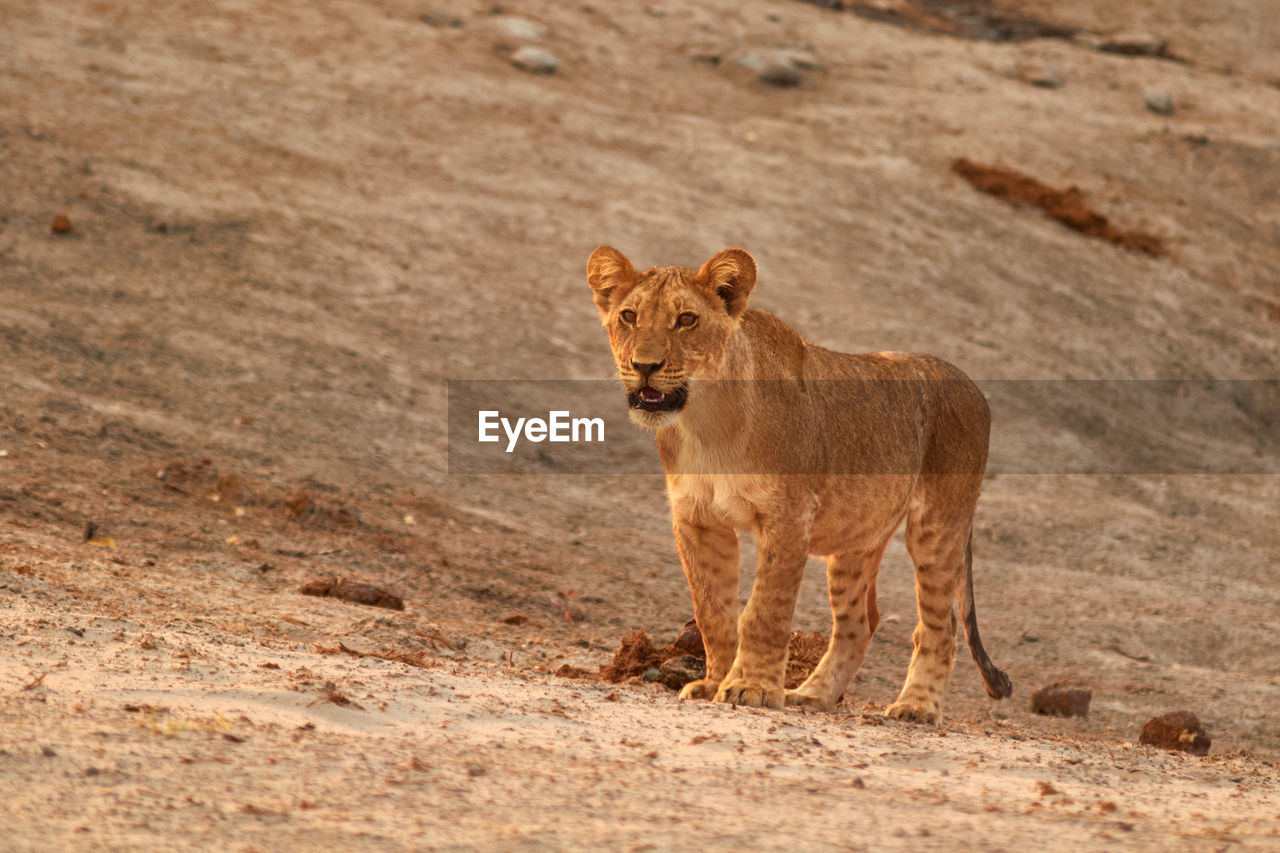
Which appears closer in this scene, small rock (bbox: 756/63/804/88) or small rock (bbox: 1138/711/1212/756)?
small rock (bbox: 1138/711/1212/756)

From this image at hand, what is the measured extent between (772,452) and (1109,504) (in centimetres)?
901

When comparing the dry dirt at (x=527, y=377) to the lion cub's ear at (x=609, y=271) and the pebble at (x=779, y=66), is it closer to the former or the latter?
the pebble at (x=779, y=66)

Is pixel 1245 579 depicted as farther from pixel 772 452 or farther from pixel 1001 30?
pixel 1001 30

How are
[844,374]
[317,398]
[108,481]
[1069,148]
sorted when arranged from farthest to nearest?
[1069,148] → [317,398] → [108,481] → [844,374]

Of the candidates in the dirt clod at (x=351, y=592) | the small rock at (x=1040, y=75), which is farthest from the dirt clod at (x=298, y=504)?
the small rock at (x=1040, y=75)

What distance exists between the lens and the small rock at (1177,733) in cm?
768

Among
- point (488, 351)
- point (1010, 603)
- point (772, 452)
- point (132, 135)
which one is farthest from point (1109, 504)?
point (132, 135)

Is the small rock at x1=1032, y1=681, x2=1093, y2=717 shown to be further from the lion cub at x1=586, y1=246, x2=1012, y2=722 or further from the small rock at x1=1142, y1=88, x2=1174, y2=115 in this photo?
the small rock at x1=1142, y1=88, x2=1174, y2=115

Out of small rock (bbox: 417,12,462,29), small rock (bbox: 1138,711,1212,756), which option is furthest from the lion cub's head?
small rock (bbox: 417,12,462,29)

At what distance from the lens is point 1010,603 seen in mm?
11016

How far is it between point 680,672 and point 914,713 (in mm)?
1127

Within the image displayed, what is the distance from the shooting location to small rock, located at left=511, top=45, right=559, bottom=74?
2242 centimetres

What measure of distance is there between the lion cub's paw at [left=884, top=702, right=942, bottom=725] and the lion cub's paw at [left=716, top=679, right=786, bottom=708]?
1003mm

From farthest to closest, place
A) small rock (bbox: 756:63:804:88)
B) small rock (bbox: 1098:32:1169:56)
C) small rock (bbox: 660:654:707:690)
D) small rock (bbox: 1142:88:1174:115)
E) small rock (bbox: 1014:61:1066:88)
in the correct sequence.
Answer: small rock (bbox: 1098:32:1169:56) → small rock (bbox: 1014:61:1066:88) → small rock (bbox: 1142:88:1174:115) → small rock (bbox: 756:63:804:88) → small rock (bbox: 660:654:707:690)
